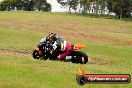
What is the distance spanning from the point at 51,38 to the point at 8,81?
10779mm

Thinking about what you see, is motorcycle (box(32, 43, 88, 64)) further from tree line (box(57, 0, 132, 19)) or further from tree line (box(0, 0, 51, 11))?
tree line (box(0, 0, 51, 11))

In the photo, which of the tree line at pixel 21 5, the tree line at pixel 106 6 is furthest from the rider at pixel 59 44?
the tree line at pixel 21 5

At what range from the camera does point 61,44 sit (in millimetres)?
20422

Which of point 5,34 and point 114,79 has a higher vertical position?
point 114,79

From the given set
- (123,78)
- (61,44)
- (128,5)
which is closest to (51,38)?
(61,44)

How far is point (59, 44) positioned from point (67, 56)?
0.79 m

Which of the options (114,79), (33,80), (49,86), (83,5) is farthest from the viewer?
(83,5)

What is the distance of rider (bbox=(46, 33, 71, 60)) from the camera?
20469 mm

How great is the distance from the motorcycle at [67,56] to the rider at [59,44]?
19 centimetres

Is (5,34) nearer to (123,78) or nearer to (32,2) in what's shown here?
(123,78)

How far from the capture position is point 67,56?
67.9ft

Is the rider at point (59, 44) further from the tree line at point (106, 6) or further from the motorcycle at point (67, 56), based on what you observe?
the tree line at point (106, 6)

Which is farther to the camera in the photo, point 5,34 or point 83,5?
point 83,5

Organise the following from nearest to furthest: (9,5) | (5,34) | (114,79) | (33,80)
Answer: (114,79) → (33,80) → (5,34) → (9,5)
